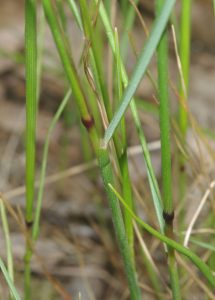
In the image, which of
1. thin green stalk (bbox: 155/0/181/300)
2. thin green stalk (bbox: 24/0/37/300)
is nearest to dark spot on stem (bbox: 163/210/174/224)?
thin green stalk (bbox: 155/0/181/300)

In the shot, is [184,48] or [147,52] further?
[184,48]

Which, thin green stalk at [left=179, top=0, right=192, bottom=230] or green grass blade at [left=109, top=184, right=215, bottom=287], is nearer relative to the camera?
green grass blade at [left=109, top=184, right=215, bottom=287]

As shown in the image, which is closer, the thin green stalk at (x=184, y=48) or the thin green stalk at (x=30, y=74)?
the thin green stalk at (x=30, y=74)

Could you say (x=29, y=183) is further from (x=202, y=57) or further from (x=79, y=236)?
(x=202, y=57)

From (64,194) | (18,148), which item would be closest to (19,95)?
(18,148)

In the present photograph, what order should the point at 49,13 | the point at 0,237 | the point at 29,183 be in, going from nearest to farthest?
the point at 49,13
the point at 29,183
the point at 0,237

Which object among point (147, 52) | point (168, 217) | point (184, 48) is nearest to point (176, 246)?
point (168, 217)

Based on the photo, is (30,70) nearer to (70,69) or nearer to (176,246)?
(70,69)

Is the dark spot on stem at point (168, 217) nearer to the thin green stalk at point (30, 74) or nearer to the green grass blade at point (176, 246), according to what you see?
the green grass blade at point (176, 246)

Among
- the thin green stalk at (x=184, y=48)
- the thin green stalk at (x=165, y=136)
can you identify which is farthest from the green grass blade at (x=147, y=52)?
the thin green stalk at (x=184, y=48)

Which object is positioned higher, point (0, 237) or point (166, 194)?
point (166, 194)

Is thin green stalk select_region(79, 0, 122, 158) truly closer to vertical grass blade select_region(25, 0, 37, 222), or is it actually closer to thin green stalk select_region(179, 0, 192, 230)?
vertical grass blade select_region(25, 0, 37, 222)
